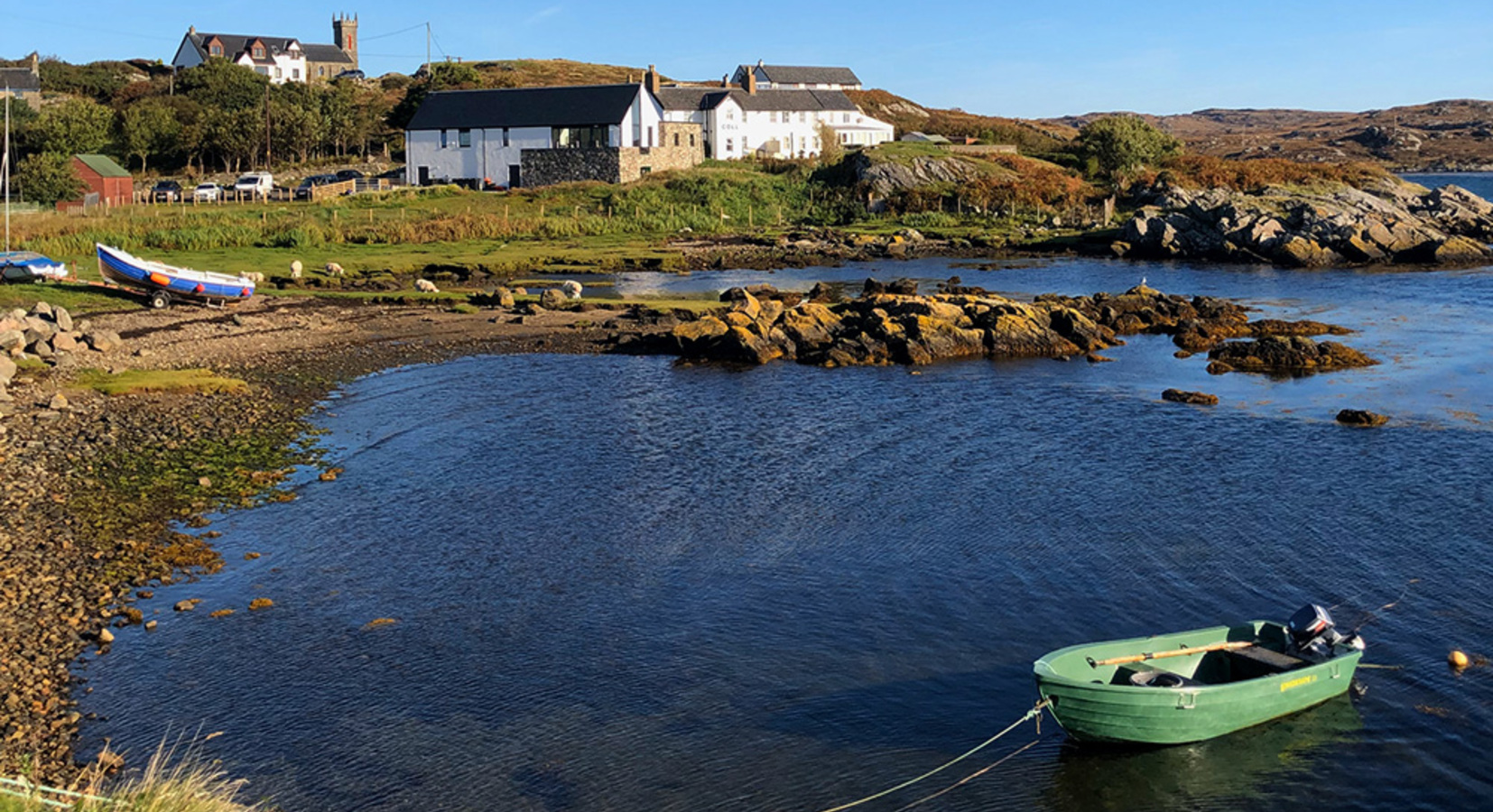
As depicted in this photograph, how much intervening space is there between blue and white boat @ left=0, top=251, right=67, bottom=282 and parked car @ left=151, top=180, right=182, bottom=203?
40.7m

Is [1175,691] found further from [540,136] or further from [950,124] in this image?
[950,124]

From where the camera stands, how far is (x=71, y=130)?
Result: 100688 millimetres

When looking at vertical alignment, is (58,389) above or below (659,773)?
above

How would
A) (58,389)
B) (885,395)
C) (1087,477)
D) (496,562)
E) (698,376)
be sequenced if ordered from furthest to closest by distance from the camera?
1. (698,376)
2. (885,395)
3. (58,389)
4. (1087,477)
5. (496,562)

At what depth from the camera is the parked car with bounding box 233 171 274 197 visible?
92.4 meters

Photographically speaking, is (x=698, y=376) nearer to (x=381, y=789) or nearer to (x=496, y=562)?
(x=496, y=562)

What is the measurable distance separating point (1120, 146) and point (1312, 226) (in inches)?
1393

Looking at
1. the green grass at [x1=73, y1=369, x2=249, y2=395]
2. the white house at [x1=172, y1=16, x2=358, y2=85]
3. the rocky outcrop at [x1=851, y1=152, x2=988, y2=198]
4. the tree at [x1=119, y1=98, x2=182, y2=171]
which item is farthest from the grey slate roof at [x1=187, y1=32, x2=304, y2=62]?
the green grass at [x1=73, y1=369, x2=249, y2=395]

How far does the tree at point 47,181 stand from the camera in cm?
7912

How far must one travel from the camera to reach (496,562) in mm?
23406

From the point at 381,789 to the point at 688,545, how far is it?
9831 millimetres

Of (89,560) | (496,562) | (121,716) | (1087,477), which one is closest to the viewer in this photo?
(121,716)

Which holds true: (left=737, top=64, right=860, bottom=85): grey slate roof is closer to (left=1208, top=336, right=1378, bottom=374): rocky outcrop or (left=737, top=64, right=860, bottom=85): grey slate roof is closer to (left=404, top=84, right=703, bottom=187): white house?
(left=404, top=84, right=703, bottom=187): white house

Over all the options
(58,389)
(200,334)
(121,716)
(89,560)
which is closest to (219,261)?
(200,334)
